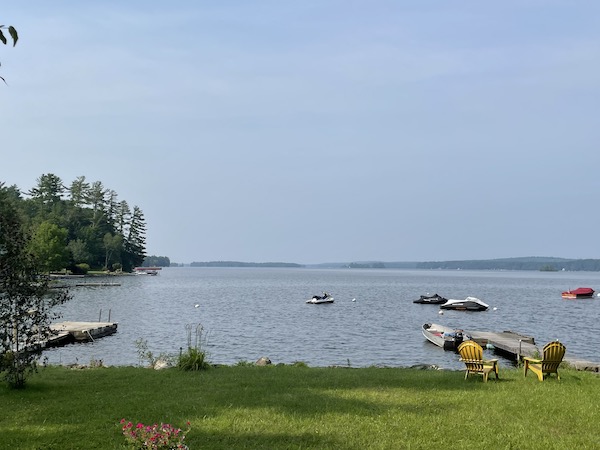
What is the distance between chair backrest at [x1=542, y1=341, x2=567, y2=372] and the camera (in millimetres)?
14039

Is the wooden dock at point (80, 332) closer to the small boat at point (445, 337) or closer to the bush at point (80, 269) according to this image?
the small boat at point (445, 337)

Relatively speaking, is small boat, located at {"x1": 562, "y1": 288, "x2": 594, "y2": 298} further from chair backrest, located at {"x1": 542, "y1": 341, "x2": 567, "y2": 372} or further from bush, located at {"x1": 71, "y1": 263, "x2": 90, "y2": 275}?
bush, located at {"x1": 71, "y1": 263, "x2": 90, "y2": 275}

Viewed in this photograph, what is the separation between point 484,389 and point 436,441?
16.2 ft

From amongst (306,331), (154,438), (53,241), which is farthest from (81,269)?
(154,438)

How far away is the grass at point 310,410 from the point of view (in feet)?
28.2

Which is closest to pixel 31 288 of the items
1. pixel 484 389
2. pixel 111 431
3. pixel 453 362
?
pixel 111 431

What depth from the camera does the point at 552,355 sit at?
14180mm

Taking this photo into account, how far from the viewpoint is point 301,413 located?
1025cm

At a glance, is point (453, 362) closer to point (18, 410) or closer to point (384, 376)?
point (384, 376)

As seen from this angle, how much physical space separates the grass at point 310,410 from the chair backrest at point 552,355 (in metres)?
0.42

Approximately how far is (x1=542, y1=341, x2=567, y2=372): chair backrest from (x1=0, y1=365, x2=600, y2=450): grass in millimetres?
419

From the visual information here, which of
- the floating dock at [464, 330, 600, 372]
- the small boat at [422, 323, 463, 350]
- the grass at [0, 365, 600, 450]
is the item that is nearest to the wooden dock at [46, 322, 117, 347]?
the grass at [0, 365, 600, 450]

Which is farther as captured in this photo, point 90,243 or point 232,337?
point 90,243

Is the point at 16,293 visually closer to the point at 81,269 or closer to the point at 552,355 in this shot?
the point at 552,355
